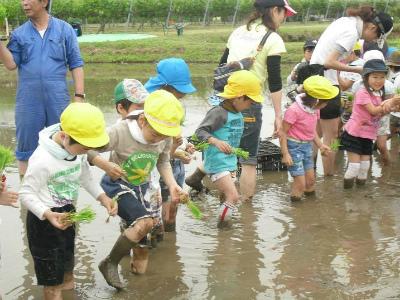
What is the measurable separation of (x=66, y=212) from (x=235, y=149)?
82.2 inches

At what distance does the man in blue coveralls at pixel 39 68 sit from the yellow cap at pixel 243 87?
135cm

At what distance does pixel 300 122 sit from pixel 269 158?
4.14 ft

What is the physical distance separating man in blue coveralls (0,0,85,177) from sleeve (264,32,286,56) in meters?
1.82

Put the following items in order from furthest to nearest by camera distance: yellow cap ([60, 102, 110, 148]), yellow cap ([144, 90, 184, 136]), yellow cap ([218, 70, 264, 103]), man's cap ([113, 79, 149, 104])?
1. yellow cap ([218, 70, 264, 103])
2. man's cap ([113, 79, 149, 104])
3. yellow cap ([144, 90, 184, 136])
4. yellow cap ([60, 102, 110, 148])

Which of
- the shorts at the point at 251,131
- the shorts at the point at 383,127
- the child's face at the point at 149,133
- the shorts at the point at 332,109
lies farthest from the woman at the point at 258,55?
the shorts at the point at 383,127

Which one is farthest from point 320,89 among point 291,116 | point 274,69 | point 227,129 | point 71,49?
point 71,49

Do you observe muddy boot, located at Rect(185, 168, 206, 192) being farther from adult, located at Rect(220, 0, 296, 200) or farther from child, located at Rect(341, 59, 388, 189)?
child, located at Rect(341, 59, 388, 189)

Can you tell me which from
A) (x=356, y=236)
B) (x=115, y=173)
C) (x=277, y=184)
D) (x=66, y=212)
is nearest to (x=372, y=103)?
(x=277, y=184)

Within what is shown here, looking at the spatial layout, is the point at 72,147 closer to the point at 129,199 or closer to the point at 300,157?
the point at 129,199

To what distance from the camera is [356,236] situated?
5.63 m

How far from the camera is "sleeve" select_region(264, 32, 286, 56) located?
6328 millimetres

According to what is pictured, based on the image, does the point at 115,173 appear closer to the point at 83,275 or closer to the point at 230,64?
the point at 83,275

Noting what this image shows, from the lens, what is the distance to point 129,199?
4598 mm

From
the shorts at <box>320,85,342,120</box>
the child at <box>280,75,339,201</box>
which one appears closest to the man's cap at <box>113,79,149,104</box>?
the child at <box>280,75,339,201</box>
